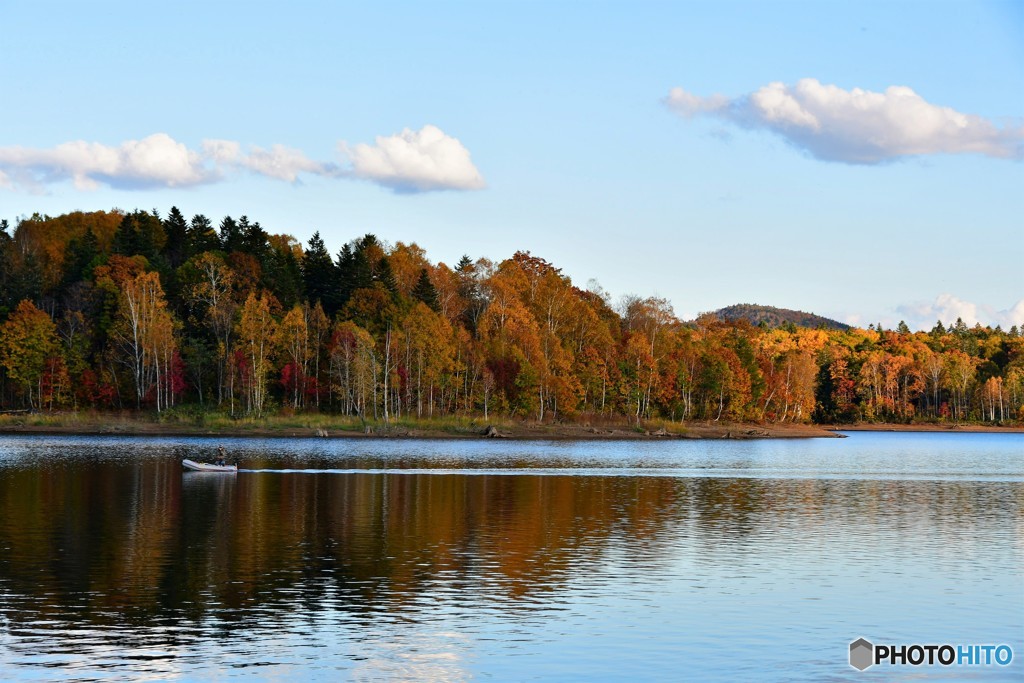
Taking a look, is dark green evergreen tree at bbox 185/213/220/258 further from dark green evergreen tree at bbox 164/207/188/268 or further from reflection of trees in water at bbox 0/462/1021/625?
reflection of trees in water at bbox 0/462/1021/625

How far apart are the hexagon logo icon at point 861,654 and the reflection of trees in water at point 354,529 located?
9426mm

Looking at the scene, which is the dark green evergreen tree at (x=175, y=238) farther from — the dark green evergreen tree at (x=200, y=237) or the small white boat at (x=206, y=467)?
the small white boat at (x=206, y=467)

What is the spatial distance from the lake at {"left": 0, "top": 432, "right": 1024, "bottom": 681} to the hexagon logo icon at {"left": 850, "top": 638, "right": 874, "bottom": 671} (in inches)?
10.5

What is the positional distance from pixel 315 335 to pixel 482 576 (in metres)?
104

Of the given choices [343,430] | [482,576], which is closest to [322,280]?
[343,430]

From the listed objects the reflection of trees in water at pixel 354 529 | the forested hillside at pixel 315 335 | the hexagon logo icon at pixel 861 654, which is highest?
the forested hillside at pixel 315 335

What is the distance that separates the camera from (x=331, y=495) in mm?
56312

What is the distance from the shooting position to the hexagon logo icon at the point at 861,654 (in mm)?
24328

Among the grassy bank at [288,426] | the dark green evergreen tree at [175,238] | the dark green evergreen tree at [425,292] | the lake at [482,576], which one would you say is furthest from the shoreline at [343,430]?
the lake at [482,576]

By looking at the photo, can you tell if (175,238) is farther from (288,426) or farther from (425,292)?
(288,426)

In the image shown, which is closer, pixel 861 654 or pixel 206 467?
pixel 861 654

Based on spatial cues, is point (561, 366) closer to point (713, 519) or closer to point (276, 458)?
point (276, 458)

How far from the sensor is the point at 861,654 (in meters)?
25.1

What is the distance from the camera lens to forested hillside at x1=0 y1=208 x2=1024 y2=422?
125 meters
